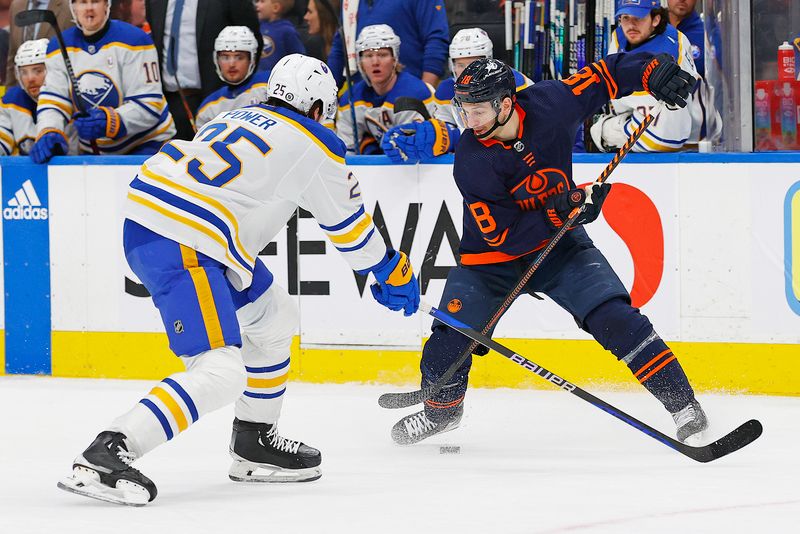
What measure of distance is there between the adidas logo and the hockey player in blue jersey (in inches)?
80.6

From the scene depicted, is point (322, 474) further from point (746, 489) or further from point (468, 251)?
point (746, 489)

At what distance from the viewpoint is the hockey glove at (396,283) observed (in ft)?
10.9

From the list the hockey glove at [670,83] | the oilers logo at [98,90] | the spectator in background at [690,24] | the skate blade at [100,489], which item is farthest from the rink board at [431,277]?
the skate blade at [100,489]

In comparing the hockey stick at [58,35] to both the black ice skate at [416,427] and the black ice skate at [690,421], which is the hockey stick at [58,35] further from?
the black ice skate at [690,421]

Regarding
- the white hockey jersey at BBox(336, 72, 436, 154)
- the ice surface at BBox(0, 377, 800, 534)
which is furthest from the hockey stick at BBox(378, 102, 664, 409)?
the white hockey jersey at BBox(336, 72, 436, 154)

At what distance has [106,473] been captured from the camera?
279 centimetres

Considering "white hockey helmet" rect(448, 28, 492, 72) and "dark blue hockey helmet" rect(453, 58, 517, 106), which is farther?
"white hockey helmet" rect(448, 28, 492, 72)

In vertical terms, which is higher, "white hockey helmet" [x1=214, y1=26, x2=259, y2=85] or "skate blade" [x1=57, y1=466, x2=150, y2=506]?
"white hockey helmet" [x1=214, y1=26, x2=259, y2=85]

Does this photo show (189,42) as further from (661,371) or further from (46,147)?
(661,371)

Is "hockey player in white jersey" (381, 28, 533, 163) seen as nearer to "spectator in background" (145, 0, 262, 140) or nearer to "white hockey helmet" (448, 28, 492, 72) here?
"white hockey helmet" (448, 28, 492, 72)

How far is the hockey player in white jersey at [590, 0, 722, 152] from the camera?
4500 mm

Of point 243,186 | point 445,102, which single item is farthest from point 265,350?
point 445,102

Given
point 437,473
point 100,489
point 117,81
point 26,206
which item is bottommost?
point 437,473

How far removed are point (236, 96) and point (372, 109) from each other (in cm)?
60
